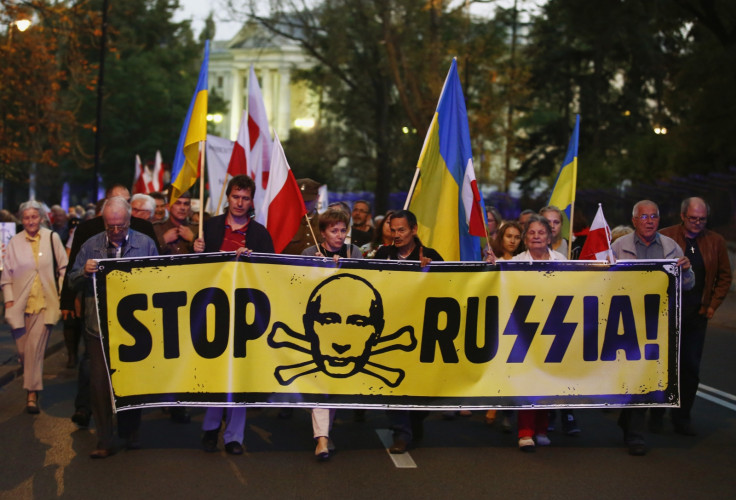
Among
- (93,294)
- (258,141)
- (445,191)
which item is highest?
(258,141)

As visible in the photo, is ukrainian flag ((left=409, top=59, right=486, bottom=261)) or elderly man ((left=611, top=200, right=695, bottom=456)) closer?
elderly man ((left=611, top=200, right=695, bottom=456))

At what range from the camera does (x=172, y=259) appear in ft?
25.9

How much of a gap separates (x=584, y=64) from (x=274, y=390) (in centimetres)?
5242

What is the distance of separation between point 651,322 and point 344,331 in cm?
221

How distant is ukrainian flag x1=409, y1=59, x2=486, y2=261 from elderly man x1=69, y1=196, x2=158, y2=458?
7.88 ft

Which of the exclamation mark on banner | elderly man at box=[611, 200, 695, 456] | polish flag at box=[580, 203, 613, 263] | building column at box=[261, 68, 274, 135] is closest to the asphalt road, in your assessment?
elderly man at box=[611, 200, 695, 456]

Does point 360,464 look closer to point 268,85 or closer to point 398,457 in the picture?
Result: point 398,457

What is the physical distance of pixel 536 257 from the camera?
27.9 ft

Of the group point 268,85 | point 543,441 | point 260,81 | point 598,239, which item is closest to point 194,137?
point 598,239

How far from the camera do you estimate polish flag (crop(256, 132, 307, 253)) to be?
8.88m

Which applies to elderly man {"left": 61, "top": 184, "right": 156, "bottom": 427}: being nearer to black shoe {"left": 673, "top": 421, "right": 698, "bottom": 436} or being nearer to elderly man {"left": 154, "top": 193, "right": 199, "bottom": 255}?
elderly man {"left": 154, "top": 193, "right": 199, "bottom": 255}

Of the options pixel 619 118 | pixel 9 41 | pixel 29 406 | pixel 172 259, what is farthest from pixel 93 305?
pixel 619 118

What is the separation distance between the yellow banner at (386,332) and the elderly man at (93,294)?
12cm

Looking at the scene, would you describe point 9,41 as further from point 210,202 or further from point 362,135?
point 362,135
